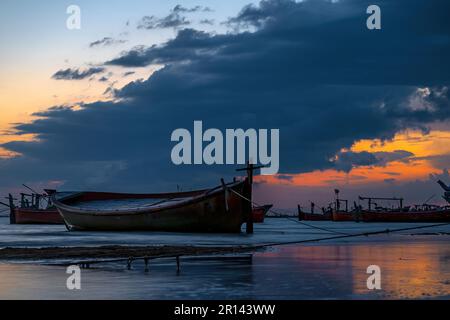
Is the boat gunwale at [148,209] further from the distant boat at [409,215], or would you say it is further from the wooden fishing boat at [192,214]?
the distant boat at [409,215]

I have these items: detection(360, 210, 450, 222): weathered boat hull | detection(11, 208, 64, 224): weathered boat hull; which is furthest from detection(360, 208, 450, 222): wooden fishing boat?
detection(11, 208, 64, 224): weathered boat hull

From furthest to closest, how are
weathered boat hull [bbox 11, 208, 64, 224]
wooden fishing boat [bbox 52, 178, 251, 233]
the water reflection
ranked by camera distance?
weathered boat hull [bbox 11, 208, 64, 224] < wooden fishing boat [bbox 52, 178, 251, 233] < the water reflection

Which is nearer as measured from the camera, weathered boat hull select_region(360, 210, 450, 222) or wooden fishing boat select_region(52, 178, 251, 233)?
wooden fishing boat select_region(52, 178, 251, 233)

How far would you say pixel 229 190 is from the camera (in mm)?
52500

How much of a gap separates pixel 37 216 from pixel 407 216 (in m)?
76.3

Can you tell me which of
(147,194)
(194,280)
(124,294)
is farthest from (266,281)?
(147,194)

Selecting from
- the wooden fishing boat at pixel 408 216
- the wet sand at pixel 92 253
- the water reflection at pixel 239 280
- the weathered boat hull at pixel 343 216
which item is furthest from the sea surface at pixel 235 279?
the weathered boat hull at pixel 343 216

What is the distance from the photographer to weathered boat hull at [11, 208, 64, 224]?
12312 cm

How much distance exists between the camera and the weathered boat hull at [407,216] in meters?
138

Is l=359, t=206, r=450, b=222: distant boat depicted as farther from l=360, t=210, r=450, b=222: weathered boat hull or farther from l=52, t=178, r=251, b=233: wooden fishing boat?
l=52, t=178, r=251, b=233: wooden fishing boat

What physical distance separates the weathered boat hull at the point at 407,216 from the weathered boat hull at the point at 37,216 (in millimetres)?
70113

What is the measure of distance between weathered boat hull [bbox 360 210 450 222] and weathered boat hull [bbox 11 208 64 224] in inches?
2760
